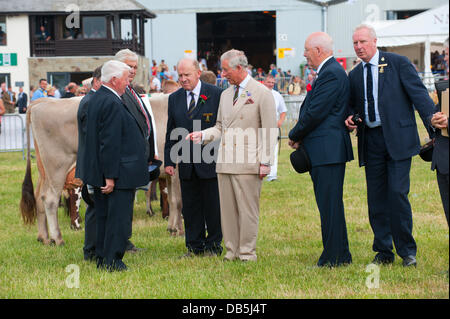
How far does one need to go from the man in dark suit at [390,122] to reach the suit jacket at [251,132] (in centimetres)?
88

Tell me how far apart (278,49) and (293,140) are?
37894 millimetres

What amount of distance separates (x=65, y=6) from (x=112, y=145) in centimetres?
3821

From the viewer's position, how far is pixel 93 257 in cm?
752

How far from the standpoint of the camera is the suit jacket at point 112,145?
21.5 ft

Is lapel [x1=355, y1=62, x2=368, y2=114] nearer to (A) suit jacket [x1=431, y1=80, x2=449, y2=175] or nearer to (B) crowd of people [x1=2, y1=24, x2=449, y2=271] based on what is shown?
(B) crowd of people [x1=2, y1=24, x2=449, y2=271]

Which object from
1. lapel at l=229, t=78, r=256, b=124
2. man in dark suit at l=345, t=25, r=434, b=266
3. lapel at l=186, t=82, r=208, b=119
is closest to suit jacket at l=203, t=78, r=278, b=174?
lapel at l=229, t=78, r=256, b=124

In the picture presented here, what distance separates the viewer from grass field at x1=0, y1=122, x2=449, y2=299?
19.3 feet

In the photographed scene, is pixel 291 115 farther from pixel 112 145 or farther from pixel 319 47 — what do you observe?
pixel 112 145

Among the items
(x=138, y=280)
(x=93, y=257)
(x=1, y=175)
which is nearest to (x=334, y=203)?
(x=138, y=280)

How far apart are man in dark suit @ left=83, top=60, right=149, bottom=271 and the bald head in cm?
186

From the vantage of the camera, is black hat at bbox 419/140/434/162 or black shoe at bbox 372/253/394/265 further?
black shoe at bbox 372/253/394/265

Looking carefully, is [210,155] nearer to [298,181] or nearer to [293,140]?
[293,140]

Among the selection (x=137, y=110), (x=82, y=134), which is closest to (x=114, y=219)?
(x=82, y=134)
